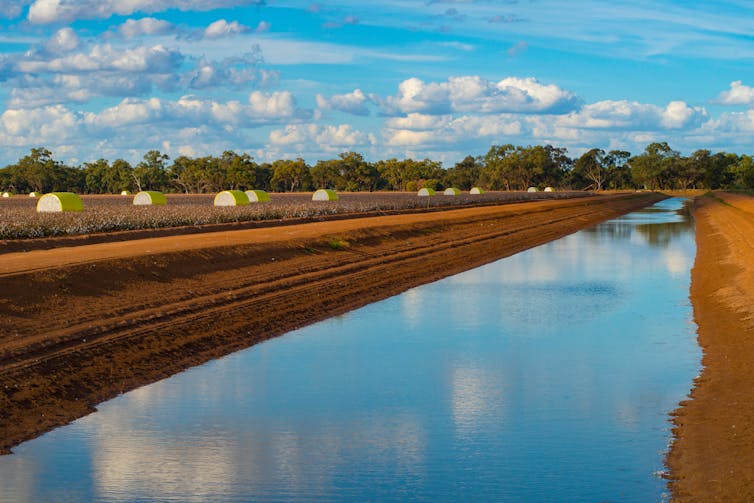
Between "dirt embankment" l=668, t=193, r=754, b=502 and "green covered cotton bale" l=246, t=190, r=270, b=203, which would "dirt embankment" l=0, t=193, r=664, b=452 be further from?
"green covered cotton bale" l=246, t=190, r=270, b=203

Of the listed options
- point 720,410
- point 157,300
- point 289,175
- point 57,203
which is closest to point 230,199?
point 57,203

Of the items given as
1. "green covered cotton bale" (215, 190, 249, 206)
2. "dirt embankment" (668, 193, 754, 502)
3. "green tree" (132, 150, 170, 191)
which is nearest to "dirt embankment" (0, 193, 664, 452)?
"dirt embankment" (668, 193, 754, 502)

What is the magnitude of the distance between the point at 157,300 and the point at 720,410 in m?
12.7

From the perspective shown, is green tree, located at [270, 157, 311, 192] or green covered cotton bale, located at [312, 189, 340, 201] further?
green tree, located at [270, 157, 311, 192]

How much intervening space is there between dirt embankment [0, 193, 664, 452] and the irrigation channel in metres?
0.75

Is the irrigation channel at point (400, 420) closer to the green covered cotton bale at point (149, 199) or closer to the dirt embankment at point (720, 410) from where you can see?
the dirt embankment at point (720, 410)

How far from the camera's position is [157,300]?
20797 millimetres

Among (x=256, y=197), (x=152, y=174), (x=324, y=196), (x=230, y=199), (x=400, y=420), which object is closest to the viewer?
(x=400, y=420)

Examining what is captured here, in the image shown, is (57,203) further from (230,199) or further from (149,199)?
(149,199)

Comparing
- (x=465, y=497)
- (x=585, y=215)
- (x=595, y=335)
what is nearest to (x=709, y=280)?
(x=595, y=335)

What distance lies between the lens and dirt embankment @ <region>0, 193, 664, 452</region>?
13805mm

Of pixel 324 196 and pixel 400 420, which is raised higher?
pixel 324 196

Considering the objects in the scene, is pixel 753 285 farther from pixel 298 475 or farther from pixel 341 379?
pixel 298 475

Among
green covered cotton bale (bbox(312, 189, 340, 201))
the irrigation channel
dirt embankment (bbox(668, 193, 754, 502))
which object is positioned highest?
green covered cotton bale (bbox(312, 189, 340, 201))
